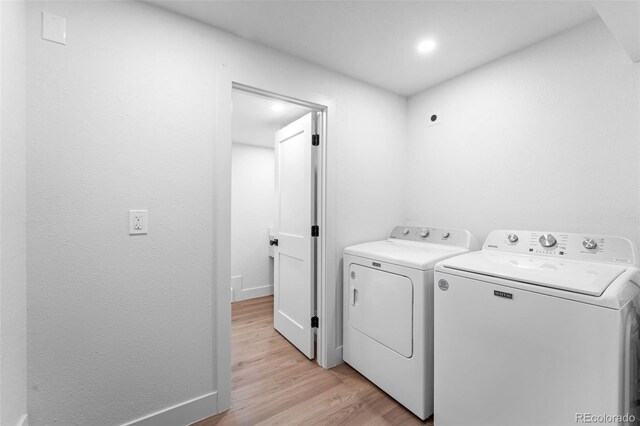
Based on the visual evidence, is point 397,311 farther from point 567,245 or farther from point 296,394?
point 567,245

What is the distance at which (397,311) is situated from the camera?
65.1 inches

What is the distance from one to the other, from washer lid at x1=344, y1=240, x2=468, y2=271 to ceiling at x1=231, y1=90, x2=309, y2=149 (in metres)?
1.32

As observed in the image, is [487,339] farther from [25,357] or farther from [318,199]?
[25,357]

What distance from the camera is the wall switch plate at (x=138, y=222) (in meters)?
1.35

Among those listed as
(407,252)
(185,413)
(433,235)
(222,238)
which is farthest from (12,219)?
(433,235)

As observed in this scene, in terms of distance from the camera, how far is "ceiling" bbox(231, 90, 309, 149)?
8.02ft

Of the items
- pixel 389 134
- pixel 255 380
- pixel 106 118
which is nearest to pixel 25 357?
pixel 106 118

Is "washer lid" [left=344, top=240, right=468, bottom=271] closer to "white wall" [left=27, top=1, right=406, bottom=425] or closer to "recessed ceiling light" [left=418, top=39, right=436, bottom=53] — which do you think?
"white wall" [left=27, top=1, right=406, bottom=425]

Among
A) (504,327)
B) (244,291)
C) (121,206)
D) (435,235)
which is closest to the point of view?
(504,327)

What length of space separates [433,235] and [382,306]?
2.51 feet

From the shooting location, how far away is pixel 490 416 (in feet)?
4.02

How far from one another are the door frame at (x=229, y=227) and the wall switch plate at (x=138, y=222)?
13.6 inches

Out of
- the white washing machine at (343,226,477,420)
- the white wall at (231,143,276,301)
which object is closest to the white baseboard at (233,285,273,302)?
the white wall at (231,143,276,301)

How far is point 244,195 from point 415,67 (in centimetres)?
262
